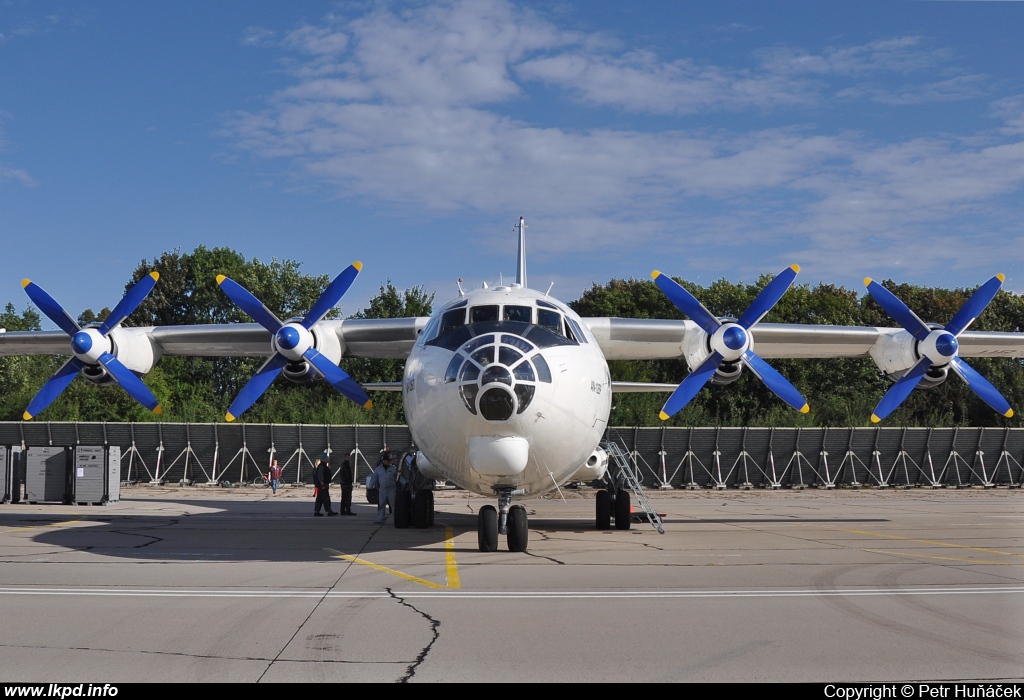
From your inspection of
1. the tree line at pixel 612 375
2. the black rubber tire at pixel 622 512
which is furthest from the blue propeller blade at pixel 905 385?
the tree line at pixel 612 375

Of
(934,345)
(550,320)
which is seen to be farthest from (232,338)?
(934,345)

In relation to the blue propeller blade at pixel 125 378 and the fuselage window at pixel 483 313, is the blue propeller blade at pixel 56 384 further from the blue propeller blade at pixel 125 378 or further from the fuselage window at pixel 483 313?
the fuselage window at pixel 483 313

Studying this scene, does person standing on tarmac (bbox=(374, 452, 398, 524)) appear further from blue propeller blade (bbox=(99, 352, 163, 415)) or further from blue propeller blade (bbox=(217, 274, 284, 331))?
blue propeller blade (bbox=(99, 352, 163, 415))

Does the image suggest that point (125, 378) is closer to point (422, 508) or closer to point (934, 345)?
point (422, 508)

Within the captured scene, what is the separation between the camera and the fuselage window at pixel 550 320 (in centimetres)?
1270

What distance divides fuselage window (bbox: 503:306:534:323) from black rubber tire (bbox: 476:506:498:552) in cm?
275

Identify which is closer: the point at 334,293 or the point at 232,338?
the point at 334,293

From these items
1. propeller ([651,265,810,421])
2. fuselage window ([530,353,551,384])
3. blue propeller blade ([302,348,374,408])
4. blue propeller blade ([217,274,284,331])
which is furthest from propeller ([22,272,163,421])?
propeller ([651,265,810,421])

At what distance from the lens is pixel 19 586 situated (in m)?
8.98

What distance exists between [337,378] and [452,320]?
474cm

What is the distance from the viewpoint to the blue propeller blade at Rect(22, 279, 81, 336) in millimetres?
17844

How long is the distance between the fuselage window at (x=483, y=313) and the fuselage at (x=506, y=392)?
17 mm

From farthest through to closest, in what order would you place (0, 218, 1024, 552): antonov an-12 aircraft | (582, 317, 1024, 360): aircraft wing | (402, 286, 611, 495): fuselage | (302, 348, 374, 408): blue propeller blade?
1. (582, 317, 1024, 360): aircraft wing
2. (302, 348, 374, 408): blue propeller blade
3. (0, 218, 1024, 552): antonov an-12 aircraft
4. (402, 286, 611, 495): fuselage

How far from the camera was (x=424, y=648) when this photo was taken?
6281mm
